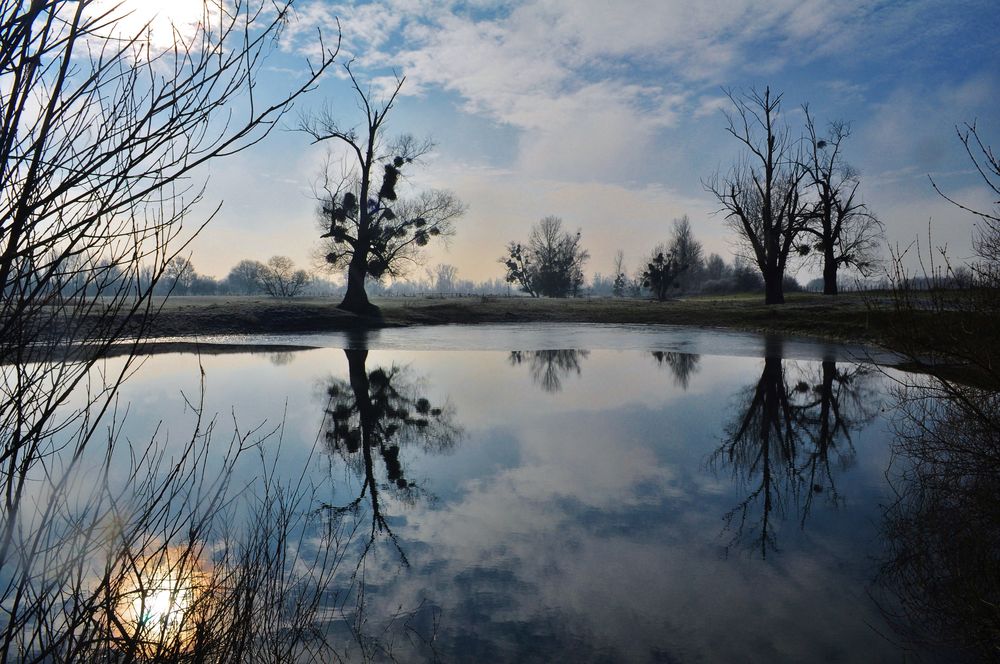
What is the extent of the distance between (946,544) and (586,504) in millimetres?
3035

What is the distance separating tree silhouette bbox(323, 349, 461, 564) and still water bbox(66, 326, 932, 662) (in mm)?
45

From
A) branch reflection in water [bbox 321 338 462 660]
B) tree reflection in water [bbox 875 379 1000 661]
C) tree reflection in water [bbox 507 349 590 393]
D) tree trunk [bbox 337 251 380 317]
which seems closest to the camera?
tree reflection in water [bbox 875 379 1000 661]

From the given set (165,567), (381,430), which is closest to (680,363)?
(381,430)

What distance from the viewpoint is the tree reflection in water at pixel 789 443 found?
19.8 ft

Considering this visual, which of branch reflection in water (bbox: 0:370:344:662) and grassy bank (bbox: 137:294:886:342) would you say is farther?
grassy bank (bbox: 137:294:886:342)

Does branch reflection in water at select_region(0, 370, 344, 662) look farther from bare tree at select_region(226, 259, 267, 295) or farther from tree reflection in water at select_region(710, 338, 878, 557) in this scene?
bare tree at select_region(226, 259, 267, 295)

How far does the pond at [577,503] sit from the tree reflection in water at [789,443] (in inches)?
1.6

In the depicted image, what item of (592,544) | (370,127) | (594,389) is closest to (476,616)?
(592,544)

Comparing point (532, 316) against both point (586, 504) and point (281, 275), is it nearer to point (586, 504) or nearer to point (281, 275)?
point (586, 504)

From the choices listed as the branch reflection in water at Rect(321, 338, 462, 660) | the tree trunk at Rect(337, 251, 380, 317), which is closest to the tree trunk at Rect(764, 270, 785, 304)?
the tree trunk at Rect(337, 251, 380, 317)

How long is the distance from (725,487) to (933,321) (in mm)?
2712

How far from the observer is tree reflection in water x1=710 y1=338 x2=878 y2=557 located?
603 centimetres

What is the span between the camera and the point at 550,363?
17.3 meters

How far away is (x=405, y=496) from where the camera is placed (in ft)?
21.1
